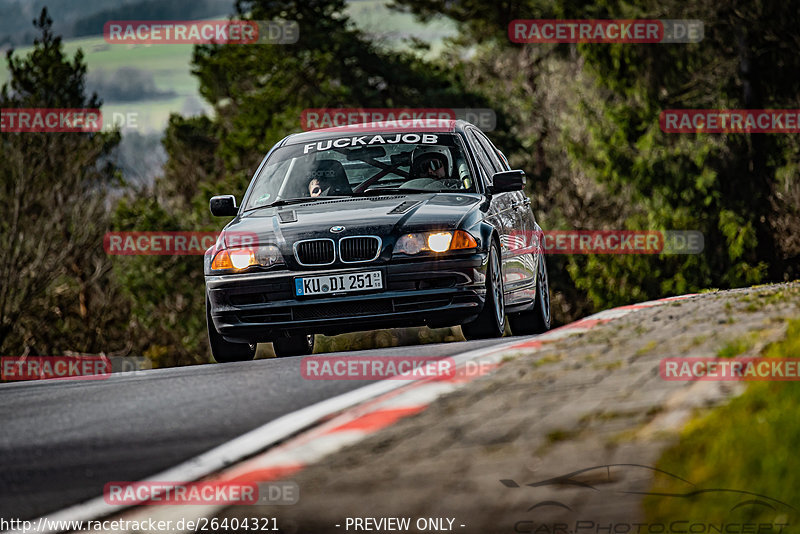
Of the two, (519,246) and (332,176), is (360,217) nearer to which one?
(332,176)

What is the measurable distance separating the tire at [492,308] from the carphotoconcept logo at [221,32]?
69.2 feet

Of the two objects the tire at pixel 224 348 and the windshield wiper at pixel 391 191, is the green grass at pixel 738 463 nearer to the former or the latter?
the windshield wiper at pixel 391 191

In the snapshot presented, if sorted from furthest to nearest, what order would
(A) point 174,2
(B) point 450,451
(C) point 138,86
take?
(C) point 138,86
(A) point 174,2
(B) point 450,451

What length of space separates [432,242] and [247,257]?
135cm

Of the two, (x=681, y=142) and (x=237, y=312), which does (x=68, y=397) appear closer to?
(x=237, y=312)

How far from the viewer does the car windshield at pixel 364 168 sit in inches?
395

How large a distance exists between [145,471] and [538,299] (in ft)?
20.3

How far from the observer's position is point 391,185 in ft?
32.7

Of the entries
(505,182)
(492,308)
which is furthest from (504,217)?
(492,308)

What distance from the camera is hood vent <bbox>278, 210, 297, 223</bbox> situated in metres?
9.19

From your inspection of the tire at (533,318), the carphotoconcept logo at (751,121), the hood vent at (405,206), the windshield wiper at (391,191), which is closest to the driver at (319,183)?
the windshield wiper at (391,191)

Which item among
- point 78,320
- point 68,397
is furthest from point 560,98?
point 68,397

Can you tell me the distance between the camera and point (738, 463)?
4293 mm

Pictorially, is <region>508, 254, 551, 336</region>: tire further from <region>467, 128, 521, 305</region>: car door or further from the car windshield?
the car windshield
